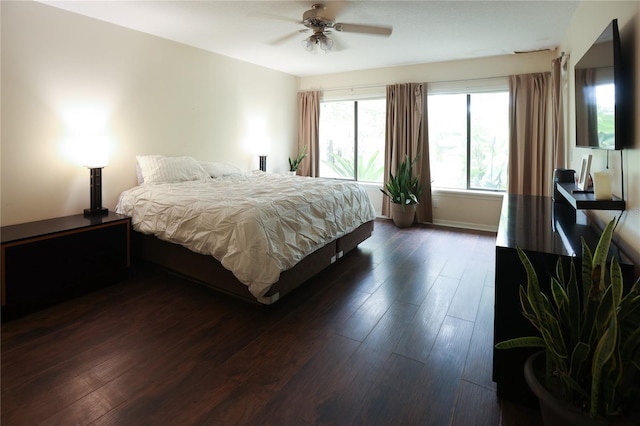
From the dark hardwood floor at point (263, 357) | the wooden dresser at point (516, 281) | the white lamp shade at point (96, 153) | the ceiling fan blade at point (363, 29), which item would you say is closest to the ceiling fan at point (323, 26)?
the ceiling fan blade at point (363, 29)

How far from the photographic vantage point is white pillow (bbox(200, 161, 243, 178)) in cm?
429

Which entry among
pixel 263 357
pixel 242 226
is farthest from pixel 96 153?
pixel 263 357

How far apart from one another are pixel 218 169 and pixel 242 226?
2215 millimetres

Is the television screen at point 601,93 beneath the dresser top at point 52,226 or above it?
above

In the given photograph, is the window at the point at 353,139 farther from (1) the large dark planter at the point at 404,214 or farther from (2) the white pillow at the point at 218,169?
(2) the white pillow at the point at 218,169

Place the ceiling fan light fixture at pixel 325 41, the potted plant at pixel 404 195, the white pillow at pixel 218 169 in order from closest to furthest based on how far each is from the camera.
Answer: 1. the ceiling fan light fixture at pixel 325 41
2. the white pillow at pixel 218 169
3. the potted plant at pixel 404 195

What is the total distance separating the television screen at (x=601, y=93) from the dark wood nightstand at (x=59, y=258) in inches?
139

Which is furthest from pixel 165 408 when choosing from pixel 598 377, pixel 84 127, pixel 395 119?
pixel 395 119

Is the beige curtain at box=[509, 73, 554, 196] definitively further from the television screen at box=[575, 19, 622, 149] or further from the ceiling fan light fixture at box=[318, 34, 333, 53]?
the ceiling fan light fixture at box=[318, 34, 333, 53]

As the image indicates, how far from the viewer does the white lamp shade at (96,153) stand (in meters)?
3.08

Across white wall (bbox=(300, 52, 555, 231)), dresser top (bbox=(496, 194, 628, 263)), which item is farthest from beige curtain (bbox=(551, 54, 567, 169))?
dresser top (bbox=(496, 194, 628, 263))

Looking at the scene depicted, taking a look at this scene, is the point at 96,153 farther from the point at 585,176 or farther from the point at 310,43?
the point at 585,176

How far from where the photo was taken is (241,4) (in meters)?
3.02

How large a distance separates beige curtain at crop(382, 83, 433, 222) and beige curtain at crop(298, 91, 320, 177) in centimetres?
134
